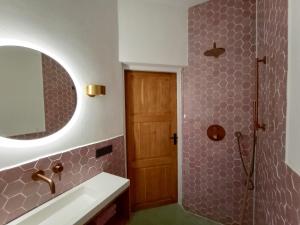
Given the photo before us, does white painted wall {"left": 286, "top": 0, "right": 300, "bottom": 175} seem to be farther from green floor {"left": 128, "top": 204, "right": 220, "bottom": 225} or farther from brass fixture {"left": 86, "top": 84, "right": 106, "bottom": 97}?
green floor {"left": 128, "top": 204, "right": 220, "bottom": 225}

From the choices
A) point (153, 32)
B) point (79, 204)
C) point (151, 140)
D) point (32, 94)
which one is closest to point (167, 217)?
point (151, 140)

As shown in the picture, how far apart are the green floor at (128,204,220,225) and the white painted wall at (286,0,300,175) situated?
1661 millimetres

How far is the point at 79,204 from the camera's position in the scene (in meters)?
1.38

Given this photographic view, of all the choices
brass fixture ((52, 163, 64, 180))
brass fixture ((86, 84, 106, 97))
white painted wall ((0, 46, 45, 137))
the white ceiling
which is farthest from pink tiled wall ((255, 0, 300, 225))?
white painted wall ((0, 46, 45, 137))

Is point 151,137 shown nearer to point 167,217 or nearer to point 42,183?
point 167,217

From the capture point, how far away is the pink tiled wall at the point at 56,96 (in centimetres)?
140

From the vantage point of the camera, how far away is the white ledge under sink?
1.15 metres

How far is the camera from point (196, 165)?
2.34 m

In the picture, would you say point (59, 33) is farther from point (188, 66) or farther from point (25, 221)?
point (188, 66)

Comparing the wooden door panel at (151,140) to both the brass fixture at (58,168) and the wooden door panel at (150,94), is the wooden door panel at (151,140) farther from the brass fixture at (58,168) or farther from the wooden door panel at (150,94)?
the brass fixture at (58,168)

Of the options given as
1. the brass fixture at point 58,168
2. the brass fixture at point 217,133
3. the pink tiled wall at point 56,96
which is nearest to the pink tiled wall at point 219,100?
the brass fixture at point 217,133

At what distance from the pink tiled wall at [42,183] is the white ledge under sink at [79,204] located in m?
0.05

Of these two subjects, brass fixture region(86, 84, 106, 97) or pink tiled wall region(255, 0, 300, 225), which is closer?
pink tiled wall region(255, 0, 300, 225)

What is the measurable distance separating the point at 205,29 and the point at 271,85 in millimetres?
1161
